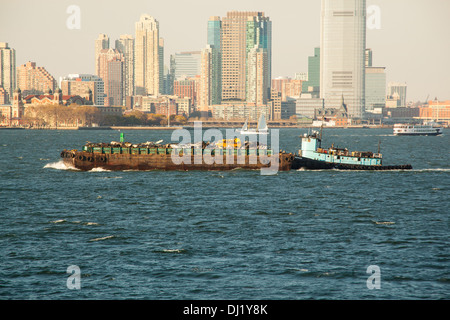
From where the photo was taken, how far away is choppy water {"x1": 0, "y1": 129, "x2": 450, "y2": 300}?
34.2m

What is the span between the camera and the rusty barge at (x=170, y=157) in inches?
3787

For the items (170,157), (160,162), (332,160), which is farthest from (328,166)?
(160,162)

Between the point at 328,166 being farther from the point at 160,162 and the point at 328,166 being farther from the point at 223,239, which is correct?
the point at 223,239

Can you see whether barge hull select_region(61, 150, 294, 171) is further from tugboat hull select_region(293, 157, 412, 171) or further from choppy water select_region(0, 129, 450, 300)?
choppy water select_region(0, 129, 450, 300)

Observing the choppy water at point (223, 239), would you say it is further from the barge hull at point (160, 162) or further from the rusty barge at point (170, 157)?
the rusty barge at point (170, 157)

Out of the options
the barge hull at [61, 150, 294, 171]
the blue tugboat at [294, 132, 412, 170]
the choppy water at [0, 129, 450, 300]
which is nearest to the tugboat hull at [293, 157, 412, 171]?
the blue tugboat at [294, 132, 412, 170]

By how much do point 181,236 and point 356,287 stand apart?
16.3 m

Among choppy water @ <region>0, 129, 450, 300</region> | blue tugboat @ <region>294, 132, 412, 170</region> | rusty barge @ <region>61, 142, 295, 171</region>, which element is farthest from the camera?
blue tugboat @ <region>294, 132, 412, 170</region>

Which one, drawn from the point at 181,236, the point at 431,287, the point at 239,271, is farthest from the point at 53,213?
the point at 431,287

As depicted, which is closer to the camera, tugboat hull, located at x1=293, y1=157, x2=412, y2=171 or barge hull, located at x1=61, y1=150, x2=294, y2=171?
barge hull, located at x1=61, y1=150, x2=294, y2=171

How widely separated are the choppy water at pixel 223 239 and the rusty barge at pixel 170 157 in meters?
12.2

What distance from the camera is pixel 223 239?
150ft

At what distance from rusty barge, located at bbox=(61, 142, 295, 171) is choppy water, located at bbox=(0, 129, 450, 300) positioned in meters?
12.2

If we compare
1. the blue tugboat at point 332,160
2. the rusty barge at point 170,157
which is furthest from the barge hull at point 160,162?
the blue tugboat at point 332,160
